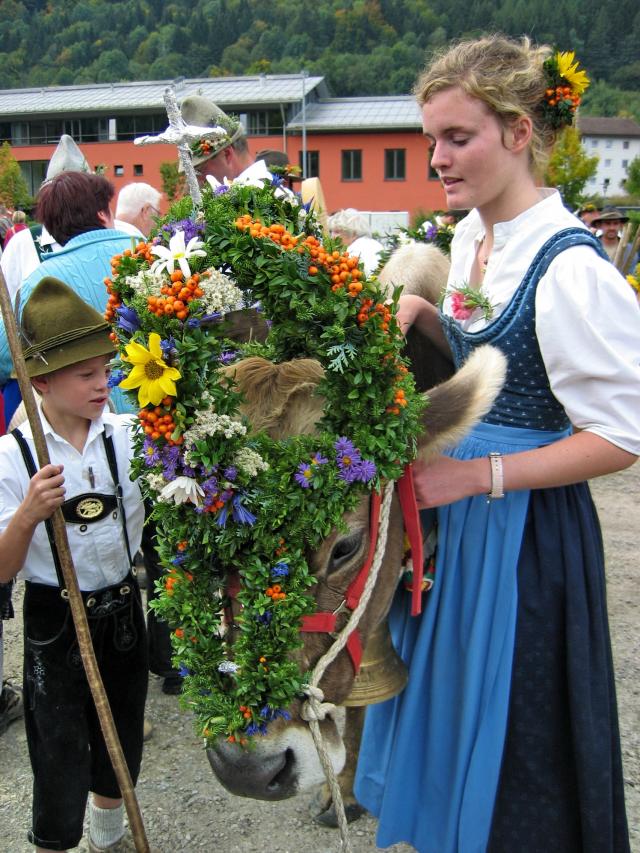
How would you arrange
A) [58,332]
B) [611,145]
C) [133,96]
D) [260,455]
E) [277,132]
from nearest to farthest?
[260,455]
[58,332]
[277,132]
[133,96]
[611,145]

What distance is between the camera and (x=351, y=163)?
194 feet

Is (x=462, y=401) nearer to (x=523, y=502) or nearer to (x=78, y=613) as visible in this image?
(x=523, y=502)

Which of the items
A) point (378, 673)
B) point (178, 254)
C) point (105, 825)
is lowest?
point (105, 825)

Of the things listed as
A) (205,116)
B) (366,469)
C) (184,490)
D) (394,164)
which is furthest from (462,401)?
(394,164)

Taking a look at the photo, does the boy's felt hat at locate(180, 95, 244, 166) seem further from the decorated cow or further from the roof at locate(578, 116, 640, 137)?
the roof at locate(578, 116, 640, 137)

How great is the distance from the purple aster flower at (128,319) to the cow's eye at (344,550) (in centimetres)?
75

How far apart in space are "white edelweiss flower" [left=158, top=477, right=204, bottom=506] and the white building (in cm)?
10007

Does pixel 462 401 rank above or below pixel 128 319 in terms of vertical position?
below

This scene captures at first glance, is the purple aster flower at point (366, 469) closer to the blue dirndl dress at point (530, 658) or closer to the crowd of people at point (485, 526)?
the crowd of people at point (485, 526)

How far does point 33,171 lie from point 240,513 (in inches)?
2624

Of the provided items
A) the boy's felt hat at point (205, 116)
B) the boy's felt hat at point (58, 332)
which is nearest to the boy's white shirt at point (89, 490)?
the boy's felt hat at point (58, 332)

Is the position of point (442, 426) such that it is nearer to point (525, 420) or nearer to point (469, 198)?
point (525, 420)

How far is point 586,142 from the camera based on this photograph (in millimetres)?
96688

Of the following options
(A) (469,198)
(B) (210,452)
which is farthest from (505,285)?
(B) (210,452)
